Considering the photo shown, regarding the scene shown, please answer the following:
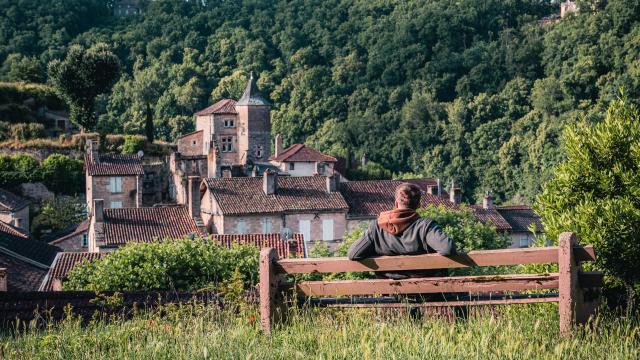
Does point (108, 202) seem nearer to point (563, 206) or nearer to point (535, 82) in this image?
point (563, 206)

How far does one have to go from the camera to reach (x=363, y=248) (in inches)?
297

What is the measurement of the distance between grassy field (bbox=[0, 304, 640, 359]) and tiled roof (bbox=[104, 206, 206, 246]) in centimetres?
2801

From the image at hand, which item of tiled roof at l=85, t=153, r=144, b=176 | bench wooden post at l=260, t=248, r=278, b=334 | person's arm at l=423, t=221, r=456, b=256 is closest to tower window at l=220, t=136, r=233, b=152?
tiled roof at l=85, t=153, r=144, b=176

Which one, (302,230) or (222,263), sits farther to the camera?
(302,230)

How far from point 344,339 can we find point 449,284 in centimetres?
99

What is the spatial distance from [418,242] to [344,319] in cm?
80

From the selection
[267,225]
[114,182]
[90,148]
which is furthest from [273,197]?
[90,148]

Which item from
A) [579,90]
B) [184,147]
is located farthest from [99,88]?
[579,90]

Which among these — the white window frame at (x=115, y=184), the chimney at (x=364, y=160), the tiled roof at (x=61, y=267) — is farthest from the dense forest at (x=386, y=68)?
the tiled roof at (x=61, y=267)

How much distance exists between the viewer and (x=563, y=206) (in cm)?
1127

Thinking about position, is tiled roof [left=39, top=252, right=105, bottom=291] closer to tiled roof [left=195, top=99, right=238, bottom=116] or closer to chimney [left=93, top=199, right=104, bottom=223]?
chimney [left=93, top=199, right=104, bottom=223]

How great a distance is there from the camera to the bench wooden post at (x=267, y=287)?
7.72 metres

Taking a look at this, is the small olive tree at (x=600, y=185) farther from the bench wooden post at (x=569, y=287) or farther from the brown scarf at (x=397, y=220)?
the brown scarf at (x=397, y=220)

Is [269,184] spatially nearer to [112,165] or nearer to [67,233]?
[67,233]
